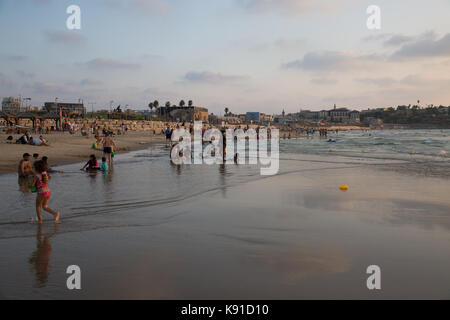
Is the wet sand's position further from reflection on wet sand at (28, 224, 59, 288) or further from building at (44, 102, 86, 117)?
building at (44, 102, 86, 117)

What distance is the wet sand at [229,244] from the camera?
4.33m

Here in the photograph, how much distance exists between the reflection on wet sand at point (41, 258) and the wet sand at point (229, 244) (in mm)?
16

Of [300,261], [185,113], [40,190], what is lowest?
[300,261]

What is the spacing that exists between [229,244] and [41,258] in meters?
3.01

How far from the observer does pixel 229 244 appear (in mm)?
5957

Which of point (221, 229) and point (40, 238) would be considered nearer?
point (40, 238)

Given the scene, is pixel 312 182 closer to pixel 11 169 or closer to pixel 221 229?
pixel 221 229

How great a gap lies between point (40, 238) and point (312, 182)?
1007cm

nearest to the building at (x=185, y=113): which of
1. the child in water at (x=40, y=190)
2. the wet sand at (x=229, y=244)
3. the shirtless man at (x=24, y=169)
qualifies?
the shirtless man at (x=24, y=169)

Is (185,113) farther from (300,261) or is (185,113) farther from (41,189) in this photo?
(300,261)

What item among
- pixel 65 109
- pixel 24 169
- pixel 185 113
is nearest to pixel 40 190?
pixel 24 169

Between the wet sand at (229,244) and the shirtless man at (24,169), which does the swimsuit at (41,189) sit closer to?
the wet sand at (229,244)
